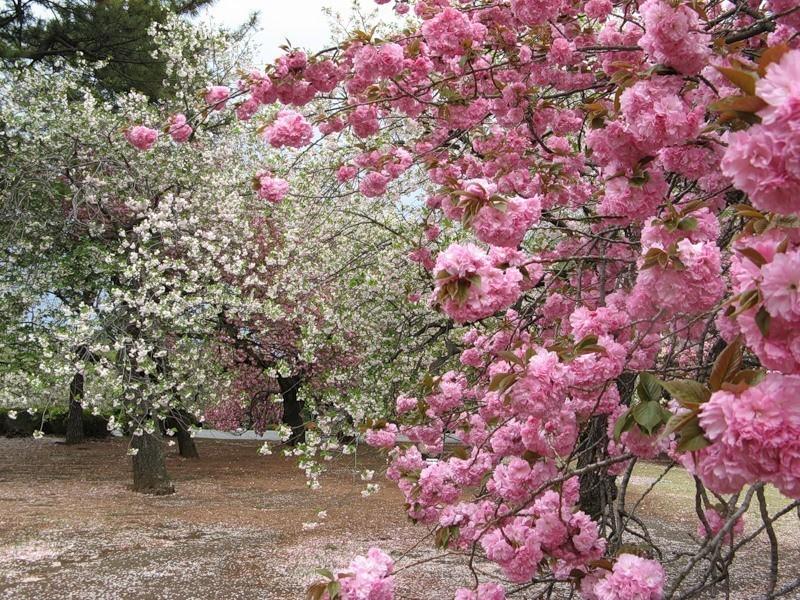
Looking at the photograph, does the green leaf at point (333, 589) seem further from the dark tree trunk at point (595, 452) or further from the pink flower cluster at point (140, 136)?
the pink flower cluster at point (140, 136)

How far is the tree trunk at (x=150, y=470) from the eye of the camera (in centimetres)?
903

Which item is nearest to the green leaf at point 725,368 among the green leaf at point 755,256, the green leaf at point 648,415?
the green leaf at point 755,256

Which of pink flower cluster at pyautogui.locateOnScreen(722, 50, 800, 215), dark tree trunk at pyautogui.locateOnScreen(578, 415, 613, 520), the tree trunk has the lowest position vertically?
the tree trunk

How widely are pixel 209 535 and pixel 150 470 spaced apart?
298 centimetres

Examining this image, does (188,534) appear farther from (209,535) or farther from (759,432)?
(759,432)

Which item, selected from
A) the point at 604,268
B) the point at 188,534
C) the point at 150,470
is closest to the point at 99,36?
the point at 150,470

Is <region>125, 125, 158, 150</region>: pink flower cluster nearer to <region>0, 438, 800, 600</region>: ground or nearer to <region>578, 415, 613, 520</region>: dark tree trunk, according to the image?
<region>0, 438, 800, 600</region>: ground

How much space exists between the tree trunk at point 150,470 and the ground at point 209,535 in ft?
0.67

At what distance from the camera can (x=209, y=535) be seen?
21.4 ft

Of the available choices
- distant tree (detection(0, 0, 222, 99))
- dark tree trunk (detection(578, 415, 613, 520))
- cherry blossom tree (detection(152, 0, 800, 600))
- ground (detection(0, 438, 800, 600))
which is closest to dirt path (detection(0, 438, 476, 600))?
ground (detection(0, 438, 800, 600))

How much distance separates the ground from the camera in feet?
16.0

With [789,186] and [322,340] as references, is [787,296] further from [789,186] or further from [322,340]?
[322,340]

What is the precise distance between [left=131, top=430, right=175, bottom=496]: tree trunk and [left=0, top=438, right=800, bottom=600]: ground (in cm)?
20

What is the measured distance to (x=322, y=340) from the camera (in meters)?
6.79
